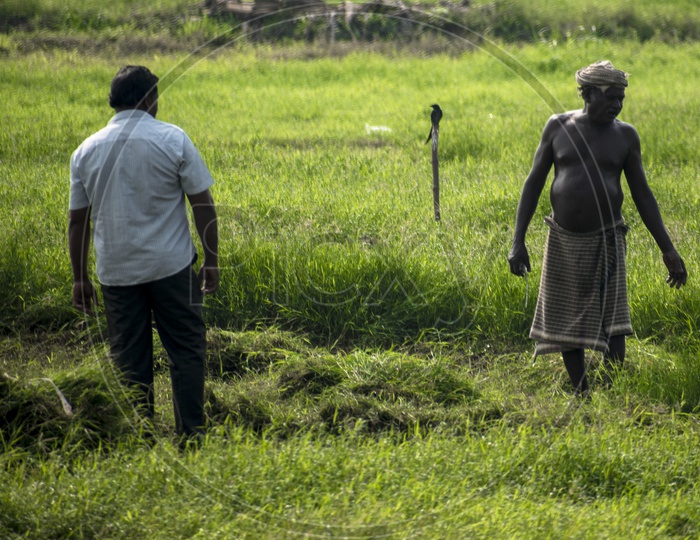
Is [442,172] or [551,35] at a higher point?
[551,35]

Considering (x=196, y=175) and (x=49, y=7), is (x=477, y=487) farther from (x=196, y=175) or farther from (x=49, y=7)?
(x=49, y=7)

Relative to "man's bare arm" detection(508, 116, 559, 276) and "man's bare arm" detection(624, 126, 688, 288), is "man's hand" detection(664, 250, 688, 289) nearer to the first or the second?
"man's bare arm" detection(624, 126, 688, 288)

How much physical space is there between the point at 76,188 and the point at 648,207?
2.41m

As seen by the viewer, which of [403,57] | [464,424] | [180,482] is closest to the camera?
[180,482]

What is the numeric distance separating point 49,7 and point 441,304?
10.7m

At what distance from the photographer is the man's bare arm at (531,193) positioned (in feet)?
12.9

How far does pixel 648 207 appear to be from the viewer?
12.9ft

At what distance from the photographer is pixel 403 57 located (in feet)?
36.5

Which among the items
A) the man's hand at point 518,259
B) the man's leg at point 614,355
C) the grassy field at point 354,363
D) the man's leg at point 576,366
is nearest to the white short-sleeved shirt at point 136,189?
the grassy field at point 354,363

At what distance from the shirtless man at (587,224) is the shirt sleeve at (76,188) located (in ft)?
5.98

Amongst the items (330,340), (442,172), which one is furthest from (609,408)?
(442,172)

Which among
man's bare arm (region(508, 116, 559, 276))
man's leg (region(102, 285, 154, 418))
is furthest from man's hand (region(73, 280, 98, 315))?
man's bare arm (region(508, 116, 559, 276))

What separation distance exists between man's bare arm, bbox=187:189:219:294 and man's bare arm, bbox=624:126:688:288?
5.89 ft

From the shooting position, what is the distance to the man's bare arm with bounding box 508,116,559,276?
12.9ft
